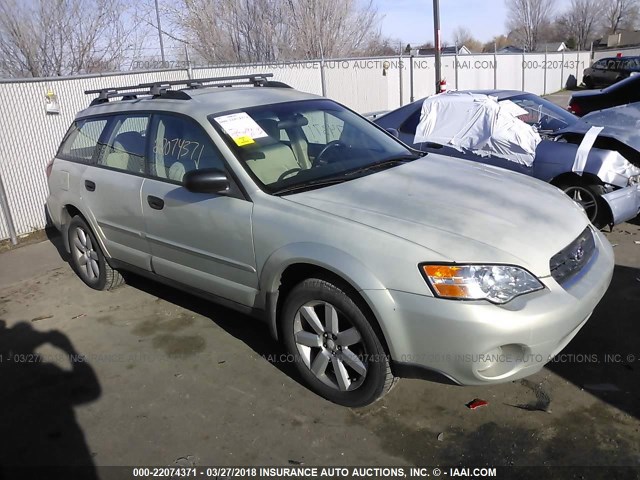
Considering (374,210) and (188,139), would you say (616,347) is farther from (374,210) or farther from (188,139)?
(188,139)

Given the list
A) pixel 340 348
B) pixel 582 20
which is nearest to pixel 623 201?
pixel 340 348

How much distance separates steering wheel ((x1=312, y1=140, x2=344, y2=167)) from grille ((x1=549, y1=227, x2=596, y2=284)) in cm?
161

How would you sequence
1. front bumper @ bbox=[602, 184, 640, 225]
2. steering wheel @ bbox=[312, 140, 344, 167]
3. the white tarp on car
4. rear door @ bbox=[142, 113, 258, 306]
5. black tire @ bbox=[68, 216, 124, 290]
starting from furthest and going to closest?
the white tarp on car
front bumper @ bbox=[602, 184, 640, 225]
black tire @ bbox=[68, 216, 124, 290]
steering wheel @ bbox=[312, 140, 344, 167]
rear door @ bbox=[142, 113, 258, 306]

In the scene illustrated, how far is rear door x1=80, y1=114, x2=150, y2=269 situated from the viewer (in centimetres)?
418

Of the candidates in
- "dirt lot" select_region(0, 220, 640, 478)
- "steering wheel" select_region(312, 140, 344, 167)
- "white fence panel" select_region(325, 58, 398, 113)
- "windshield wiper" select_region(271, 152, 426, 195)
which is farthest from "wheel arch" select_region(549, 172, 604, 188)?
"white fence panel" select_region(325, 58, 398, 113)

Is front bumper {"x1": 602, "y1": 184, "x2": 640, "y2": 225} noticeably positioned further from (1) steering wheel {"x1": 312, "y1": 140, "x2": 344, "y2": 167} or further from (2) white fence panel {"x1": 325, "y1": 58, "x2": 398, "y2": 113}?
(2) white fence panel {"x1": 325, "y1": 58, "x2": 398, "y2": 113}

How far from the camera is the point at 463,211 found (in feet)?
9.92

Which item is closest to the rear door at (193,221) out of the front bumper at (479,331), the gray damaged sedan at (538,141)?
the front bumper at (479,331)

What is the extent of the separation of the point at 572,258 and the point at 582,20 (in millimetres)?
80275

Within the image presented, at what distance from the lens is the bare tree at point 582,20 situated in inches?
2768

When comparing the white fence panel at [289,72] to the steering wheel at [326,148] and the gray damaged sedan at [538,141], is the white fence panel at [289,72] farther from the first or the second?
the steering wheel at [326,148]

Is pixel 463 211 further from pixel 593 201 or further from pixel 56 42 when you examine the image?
pixel 56 42

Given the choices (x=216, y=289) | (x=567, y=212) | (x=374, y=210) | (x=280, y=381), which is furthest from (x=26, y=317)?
(x=567, y=212)

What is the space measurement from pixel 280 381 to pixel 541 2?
218ft
